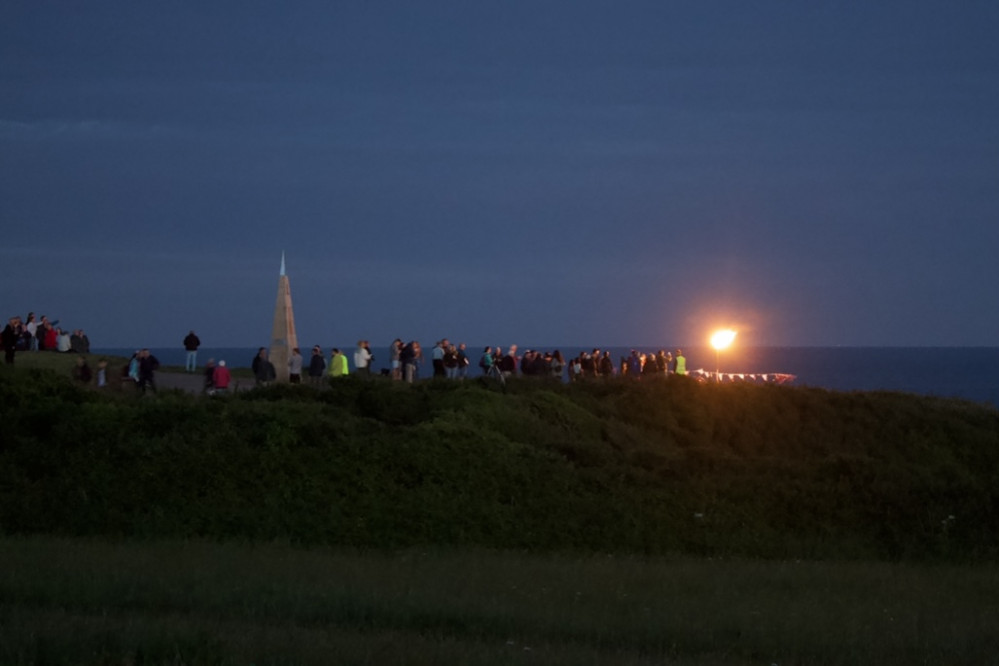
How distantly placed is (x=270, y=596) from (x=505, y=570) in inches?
149

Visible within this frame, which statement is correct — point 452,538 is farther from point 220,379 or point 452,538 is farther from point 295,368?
point 295,368

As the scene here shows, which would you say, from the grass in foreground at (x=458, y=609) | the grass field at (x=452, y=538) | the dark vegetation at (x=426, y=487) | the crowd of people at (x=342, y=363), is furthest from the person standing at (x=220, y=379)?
the grass in foreground at (x=458, y=609)

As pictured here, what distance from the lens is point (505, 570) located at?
14391 mm

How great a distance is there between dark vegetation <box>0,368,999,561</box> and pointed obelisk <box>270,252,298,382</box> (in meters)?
8.40

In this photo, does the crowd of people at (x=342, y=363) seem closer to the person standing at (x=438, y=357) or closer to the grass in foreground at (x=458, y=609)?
the person standing at (x=438, y=357)

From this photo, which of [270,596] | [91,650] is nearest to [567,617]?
[270,596]

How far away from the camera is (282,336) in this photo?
33.7m

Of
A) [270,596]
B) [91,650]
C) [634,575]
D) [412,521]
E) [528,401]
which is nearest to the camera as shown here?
[91,650]

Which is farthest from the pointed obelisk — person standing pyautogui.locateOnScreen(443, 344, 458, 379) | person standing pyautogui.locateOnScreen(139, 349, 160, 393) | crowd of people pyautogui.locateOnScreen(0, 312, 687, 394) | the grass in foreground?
the grass in foreground

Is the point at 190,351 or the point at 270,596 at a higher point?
the point at 190,351

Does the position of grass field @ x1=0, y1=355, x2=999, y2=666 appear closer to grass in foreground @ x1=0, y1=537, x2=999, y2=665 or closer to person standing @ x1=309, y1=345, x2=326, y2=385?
grass in foreground @ x1=0, y1=537, x2=999, y2=665

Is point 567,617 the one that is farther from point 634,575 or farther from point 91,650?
point 91,650

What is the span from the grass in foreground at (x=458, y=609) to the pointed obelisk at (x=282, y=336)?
697 inches

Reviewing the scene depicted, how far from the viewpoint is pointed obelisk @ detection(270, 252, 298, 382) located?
3334cm
